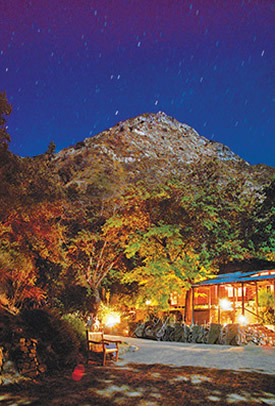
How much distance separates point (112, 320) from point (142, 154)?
142 ft

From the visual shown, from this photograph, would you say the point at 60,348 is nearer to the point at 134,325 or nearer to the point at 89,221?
the point at 134,325

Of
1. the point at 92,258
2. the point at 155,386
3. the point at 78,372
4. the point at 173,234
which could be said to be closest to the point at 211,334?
the point at 173,234

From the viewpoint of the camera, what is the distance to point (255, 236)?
22.2 meters

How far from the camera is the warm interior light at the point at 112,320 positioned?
17.4 metres

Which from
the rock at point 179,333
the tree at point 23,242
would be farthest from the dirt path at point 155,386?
the rock at point 179,333

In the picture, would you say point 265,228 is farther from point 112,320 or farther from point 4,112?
point 4,112

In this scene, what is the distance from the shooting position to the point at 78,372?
21.8ft

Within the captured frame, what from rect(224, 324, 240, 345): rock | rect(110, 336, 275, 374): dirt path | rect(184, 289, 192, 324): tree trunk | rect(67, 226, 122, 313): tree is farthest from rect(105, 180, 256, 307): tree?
rect(110, 336, 275, 374): dirt path

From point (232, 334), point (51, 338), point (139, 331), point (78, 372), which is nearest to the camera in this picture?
point (78, 372)

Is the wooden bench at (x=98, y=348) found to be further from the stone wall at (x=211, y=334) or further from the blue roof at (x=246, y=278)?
the blue roof at (x=246, y=278)

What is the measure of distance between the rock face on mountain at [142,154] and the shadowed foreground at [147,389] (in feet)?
97.4

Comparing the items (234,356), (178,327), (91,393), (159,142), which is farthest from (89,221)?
(159,142)

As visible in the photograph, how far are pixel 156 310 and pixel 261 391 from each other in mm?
11901

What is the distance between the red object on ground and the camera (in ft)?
20.2
